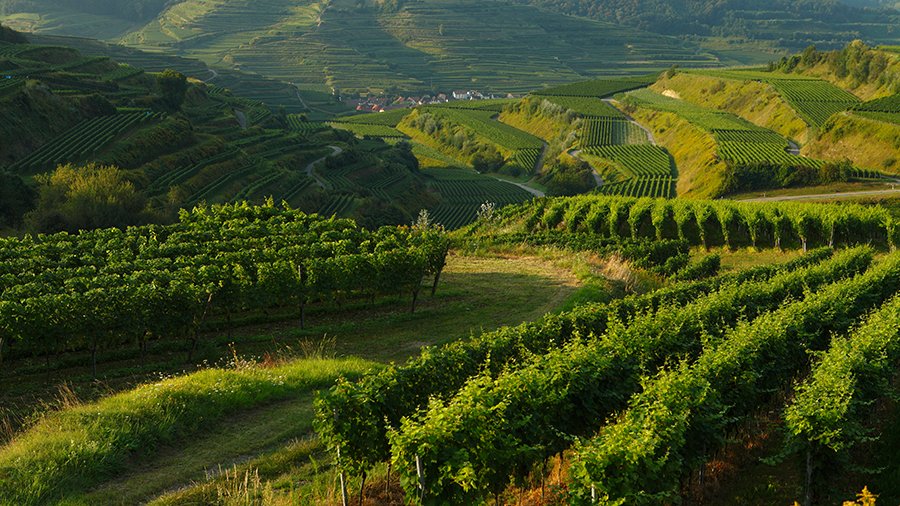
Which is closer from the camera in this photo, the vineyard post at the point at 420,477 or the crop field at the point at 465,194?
the vineyard post at the point at 420,477

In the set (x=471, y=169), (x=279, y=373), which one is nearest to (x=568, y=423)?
(x=279, y=373)

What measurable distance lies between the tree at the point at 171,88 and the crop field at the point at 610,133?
88.5m

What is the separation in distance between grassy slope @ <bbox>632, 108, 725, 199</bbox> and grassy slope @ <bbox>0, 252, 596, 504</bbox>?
6593cm

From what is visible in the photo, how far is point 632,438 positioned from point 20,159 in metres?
85.4

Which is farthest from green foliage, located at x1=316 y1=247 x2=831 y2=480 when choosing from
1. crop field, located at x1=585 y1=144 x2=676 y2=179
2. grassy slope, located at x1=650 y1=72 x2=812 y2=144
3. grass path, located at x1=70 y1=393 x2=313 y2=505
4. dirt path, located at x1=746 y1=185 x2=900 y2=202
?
grassy slope, located at x1=650 y1=72 x2=812 y2=144

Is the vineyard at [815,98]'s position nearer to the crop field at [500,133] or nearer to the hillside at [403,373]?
the crop field at [500,133]

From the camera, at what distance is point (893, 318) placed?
23.1m

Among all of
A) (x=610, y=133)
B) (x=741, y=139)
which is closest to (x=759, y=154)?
(x=741, y=139)

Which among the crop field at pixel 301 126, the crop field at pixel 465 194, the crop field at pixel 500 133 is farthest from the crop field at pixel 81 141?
the crop field at pixel 500 133

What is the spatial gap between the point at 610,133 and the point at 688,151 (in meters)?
35.3

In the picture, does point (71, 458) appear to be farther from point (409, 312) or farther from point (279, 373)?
point (409, 312)

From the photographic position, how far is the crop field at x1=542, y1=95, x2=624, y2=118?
180775mm

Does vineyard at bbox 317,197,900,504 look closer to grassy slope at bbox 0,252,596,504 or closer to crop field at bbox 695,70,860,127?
grassy slope at bbox 0,252,596,504

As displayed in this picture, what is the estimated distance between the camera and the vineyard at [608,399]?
13070mm
